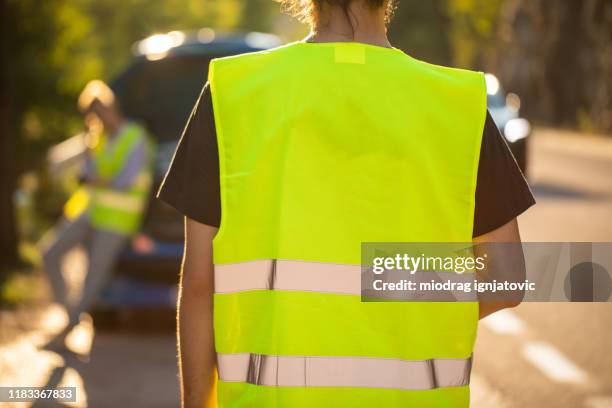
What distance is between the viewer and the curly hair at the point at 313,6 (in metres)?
2.61

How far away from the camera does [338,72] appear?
8.29ft

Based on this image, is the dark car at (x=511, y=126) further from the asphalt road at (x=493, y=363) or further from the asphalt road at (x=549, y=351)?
the asphalt road at (x=493, y=363)

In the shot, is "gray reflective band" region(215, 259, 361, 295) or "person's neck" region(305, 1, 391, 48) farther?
"person's neck" region(305, 1, 391, 48)

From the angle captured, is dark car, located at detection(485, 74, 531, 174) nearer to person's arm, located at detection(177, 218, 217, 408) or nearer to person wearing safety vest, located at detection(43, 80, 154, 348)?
person wearing safety vest, located at detection(43, 80, 154, 348)

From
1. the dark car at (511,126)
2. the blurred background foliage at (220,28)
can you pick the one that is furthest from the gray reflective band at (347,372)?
the dark car at (511,126)

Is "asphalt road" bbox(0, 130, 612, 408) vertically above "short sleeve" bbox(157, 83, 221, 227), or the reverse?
"short sleeve" bbox(157, 83, 221, 227)

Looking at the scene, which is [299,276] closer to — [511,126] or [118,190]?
[118,190]

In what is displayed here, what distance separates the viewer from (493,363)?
8.59 meters

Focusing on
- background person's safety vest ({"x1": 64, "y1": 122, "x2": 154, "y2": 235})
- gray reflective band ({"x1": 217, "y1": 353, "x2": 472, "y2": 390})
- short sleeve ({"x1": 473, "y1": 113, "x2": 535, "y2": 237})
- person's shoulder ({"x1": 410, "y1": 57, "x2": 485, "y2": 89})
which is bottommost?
background person's safety vest ({"x1": 64, "y1": 122, "x2": 154, "y2": 235})

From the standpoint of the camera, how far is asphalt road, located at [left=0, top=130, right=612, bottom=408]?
7.56 m

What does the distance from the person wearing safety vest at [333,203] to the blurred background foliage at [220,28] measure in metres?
6.03

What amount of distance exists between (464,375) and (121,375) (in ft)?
19.6

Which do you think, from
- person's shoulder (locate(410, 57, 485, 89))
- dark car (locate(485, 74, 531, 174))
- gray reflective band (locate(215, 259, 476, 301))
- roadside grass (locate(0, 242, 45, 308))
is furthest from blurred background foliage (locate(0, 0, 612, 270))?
gray reflective band (locate(215, 259, 476, 301))

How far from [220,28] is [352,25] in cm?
8818
